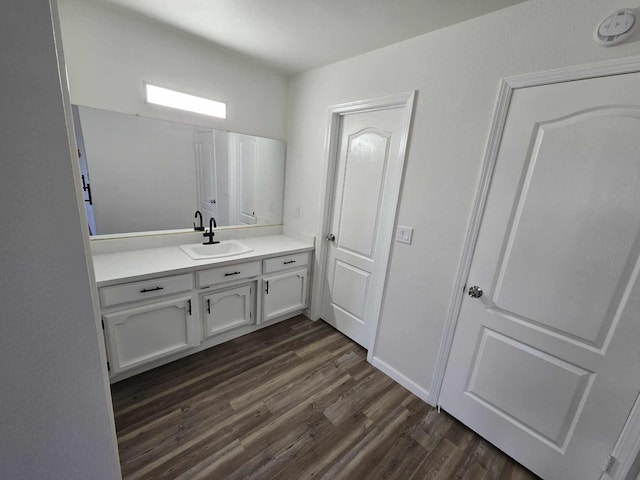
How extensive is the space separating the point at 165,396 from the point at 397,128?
241cm

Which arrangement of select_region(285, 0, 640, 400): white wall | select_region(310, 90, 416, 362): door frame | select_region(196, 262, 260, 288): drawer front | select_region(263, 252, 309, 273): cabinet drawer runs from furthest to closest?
select_region(263, 252, 309, 273): cabinet drawer → select_region(196, 262, 260, 288): drawer front → select_region(310, 90, 416, 362): door frame → select_region(285, 0, 640, 400): white wall

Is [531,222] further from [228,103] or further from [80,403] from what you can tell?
[228,103]

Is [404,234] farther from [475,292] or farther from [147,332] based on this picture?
[147,332]

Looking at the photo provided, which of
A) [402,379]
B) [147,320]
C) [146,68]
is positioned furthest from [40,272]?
[402,379]

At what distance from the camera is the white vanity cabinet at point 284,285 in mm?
2358

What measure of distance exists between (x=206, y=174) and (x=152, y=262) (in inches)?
36.2

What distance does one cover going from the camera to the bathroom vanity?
1646 mm

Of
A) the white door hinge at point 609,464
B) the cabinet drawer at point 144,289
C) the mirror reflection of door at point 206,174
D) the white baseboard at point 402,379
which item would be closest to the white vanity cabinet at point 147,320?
the cabinet drawer at point 144,289

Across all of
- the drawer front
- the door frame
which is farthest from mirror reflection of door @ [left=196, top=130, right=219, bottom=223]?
the door frame

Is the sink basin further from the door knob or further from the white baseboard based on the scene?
the door knob

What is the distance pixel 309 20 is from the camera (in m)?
1.60

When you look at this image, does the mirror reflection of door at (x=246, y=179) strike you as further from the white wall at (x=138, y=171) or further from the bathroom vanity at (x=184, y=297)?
the white wall at (x=138, y=171)

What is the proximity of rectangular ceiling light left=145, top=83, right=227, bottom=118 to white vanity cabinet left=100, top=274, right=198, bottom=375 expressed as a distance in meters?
1.33

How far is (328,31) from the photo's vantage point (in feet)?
5.59
